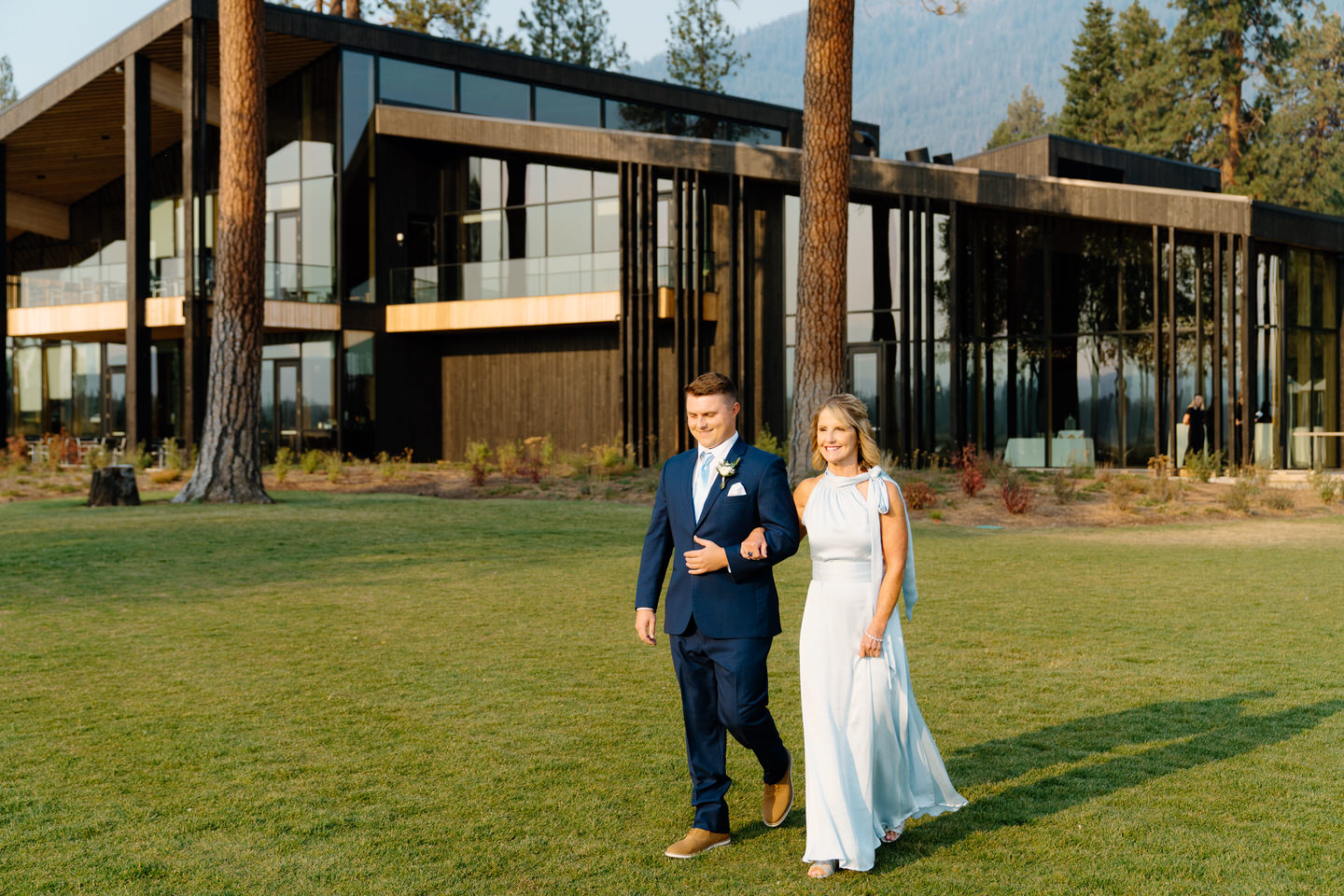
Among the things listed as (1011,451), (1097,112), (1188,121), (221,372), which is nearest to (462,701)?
(221,372)

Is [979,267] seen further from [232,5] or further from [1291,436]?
[232,5]

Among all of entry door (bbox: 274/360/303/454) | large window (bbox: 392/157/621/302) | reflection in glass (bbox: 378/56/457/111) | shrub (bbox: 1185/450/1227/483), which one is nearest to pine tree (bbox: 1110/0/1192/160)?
large window (bbox: 392/157/621/302)

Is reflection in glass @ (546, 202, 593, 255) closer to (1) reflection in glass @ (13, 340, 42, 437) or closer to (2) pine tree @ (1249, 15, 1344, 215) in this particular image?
(1) reflection in glass @ (13, 340, 42, 437)

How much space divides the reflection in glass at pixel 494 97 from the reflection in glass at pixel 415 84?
37cm

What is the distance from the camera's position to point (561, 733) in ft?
18.1

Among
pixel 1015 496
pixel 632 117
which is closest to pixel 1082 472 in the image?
pixel 1015 496

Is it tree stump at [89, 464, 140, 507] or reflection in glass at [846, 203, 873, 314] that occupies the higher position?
reflection in glass at [846, 203, 873, 314]

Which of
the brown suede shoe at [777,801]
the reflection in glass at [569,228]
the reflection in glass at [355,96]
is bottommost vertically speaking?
the brown suede shoe at [777,801]

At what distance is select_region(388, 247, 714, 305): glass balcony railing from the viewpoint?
2533cm

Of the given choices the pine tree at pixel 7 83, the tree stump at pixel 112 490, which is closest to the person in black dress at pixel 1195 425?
the tree stump at pixel 112 490

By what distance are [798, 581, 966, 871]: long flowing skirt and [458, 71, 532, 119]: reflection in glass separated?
25956mm

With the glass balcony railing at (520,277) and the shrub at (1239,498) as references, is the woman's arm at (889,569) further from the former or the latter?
the glass balcony railing at (520,277)

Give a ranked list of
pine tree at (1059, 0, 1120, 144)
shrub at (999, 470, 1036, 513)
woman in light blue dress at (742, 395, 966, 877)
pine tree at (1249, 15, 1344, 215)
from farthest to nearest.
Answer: pine tree at (1059, 0, 1120, 144) < pine tree at (1249, 15, 1344, 215) < shrub at (999, 470, 1036, 513) < woman in light blue dress at (742, 395, 966, 877)

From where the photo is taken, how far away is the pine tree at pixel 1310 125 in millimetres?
51438
